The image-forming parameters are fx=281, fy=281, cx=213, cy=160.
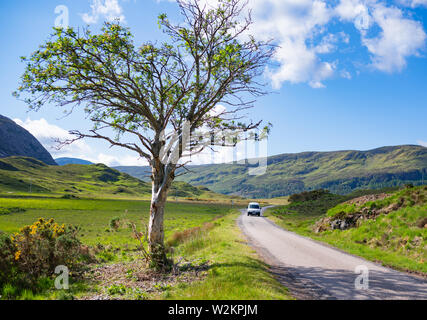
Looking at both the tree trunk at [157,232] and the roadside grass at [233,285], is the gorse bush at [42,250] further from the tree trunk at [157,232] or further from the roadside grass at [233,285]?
the roadside grass at [233,285]

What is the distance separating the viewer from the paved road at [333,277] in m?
9.75

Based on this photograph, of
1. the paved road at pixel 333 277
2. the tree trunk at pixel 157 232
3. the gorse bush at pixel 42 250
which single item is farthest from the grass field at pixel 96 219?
the paved road at pixel 333 277

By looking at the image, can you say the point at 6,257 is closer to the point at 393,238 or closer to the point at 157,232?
the point at 157,232

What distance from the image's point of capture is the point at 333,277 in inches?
472

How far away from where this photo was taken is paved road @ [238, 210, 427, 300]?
9752 millimetres

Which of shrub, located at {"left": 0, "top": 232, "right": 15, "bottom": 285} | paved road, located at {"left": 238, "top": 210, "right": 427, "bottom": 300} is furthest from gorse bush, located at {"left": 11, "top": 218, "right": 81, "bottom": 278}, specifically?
paved road, located at {"left": 238, "top": 210, "right": 427, "bottom": 300}

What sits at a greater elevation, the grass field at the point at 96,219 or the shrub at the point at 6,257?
the shrub at the point at 6,257

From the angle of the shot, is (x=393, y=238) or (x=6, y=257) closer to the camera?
(x=6, y=257)

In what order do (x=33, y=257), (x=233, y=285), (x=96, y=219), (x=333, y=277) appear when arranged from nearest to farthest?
(x=233, y=285) < (x=333, y=277) < (x=33, y=257) < (x=96, y=219)

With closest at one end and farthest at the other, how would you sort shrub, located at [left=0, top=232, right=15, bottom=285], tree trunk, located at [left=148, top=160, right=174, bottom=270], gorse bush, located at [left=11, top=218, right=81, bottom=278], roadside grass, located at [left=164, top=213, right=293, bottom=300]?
roadside grass, located at [left=164, top=213, right=293, bottom=300] < shrub, located at [left=0, top=232, right=15, bottom=285] < gorse bush, located at [left=11, top=218, right=81, bottom=278] < tree trunk, located at [left=148, top=160, right=174, bottom=270]

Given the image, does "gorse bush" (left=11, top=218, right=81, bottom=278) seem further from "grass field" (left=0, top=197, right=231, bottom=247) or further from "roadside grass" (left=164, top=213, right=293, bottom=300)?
"roadside grass" (left=164, top=213, right=293, bottom=300)

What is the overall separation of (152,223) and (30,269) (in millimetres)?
5522

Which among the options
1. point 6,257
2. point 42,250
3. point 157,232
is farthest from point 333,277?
point 6,257
